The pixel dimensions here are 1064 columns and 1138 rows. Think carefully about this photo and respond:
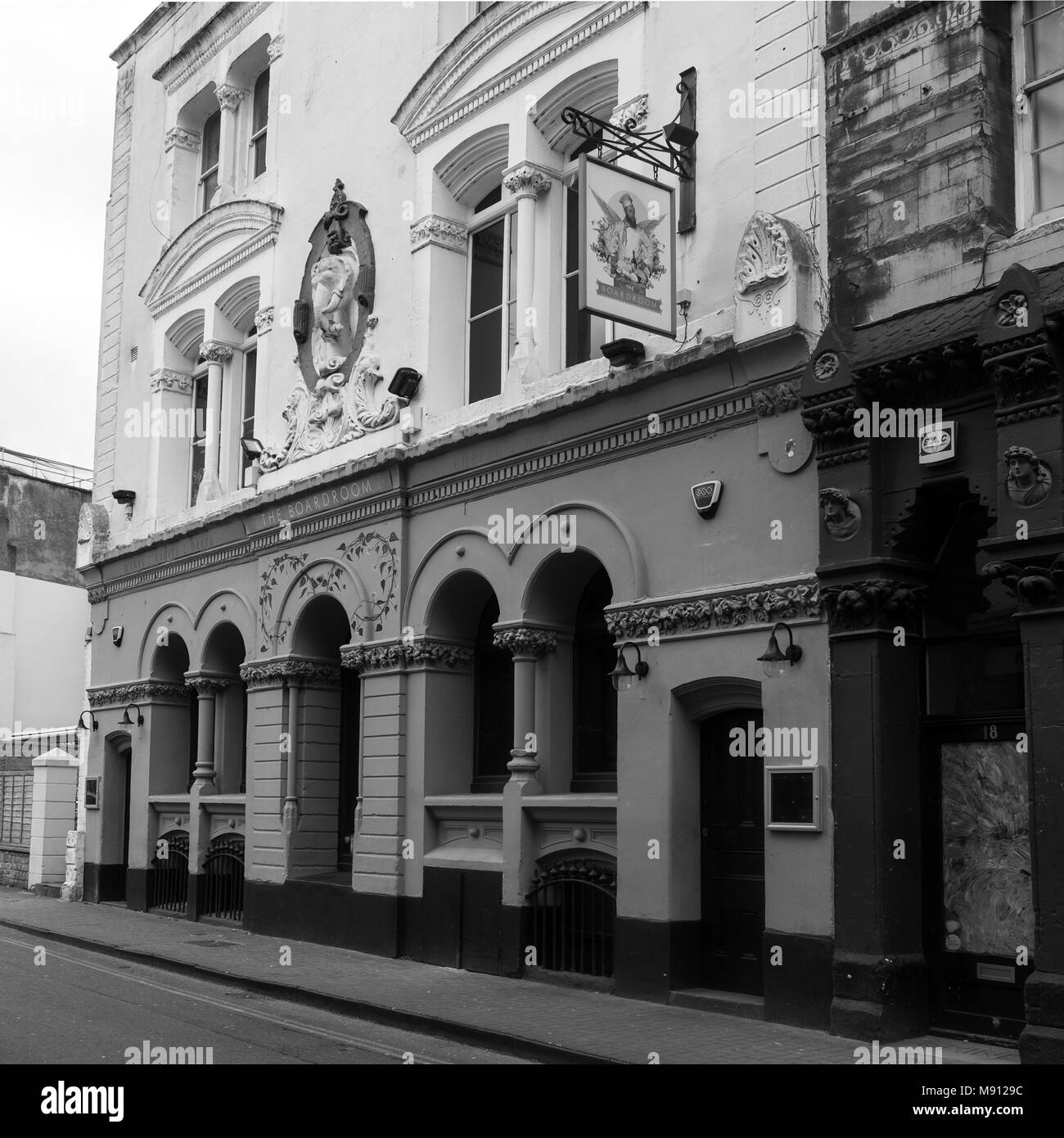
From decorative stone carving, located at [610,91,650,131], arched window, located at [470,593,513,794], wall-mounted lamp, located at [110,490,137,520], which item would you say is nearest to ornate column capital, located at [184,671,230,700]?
wall-mounted lamp, located at [110,490,137,520]

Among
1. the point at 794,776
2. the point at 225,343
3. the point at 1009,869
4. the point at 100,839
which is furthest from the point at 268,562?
the point at 1009,869

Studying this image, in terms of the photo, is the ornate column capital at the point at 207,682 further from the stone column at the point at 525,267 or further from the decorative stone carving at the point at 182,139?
the decorative stone carving at the point at 182,139

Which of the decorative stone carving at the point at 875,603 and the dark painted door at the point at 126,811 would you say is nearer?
the decorative stone carving at the point at 875,603

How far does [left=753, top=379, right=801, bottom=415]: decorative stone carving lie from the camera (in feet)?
40.5

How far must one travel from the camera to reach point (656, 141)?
14.2m

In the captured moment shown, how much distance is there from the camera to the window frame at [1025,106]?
11.3 m

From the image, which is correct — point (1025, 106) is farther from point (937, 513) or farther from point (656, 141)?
point (656, 141)

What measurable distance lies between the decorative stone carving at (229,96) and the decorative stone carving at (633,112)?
10.3 meters

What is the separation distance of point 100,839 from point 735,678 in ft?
49.2

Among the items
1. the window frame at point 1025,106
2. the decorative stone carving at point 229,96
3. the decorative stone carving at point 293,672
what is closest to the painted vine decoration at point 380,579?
the decorative stone carving at point 293,672

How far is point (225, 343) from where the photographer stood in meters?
22.4

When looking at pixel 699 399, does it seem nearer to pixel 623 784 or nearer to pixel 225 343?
pixel 623 784
